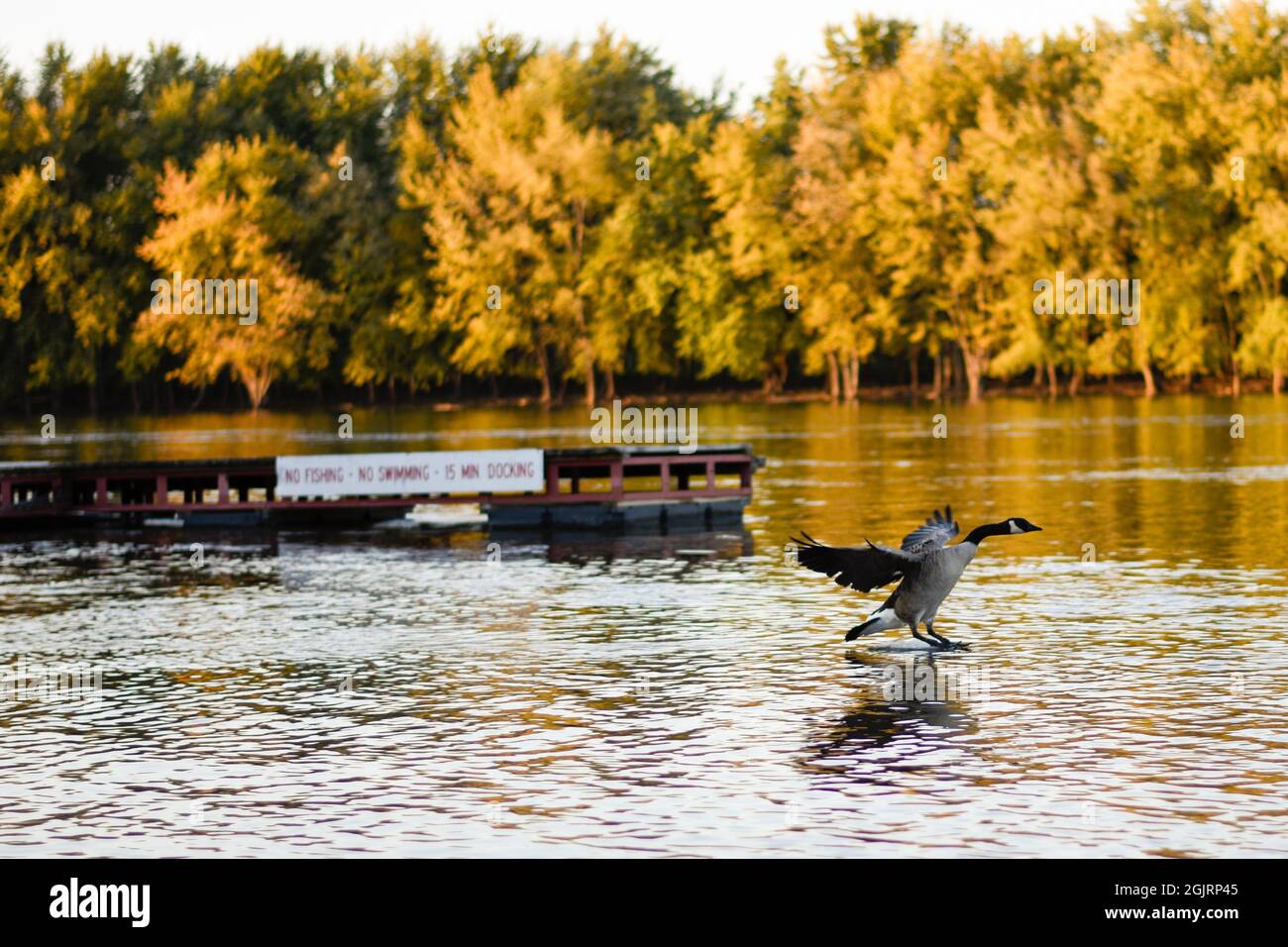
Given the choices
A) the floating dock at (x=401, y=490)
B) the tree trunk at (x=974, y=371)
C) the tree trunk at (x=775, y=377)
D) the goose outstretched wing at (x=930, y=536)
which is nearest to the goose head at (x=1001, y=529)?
the goose outstretched wing at (x=930, y=536)

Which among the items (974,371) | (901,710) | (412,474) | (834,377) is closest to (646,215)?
(834,377)

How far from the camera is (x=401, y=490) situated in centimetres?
3878

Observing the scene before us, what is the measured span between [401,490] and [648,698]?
22.6 m

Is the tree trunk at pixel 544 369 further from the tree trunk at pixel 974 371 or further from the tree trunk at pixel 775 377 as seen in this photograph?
the tree trunk at pixel 974 371

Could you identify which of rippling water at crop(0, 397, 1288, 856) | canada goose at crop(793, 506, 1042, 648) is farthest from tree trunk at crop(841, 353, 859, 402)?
canada goose at crop(793, 506, 1042, 648)

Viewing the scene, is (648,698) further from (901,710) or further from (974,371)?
(974,371)

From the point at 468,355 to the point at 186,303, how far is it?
16.4 meters

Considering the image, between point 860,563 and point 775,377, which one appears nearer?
point 860,563

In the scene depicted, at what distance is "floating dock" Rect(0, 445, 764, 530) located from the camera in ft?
124

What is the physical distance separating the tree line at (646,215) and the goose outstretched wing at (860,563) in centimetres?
7871

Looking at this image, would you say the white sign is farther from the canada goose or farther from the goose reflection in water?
the canada goose

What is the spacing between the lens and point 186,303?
116 meters

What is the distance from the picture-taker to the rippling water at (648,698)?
11992 mm
